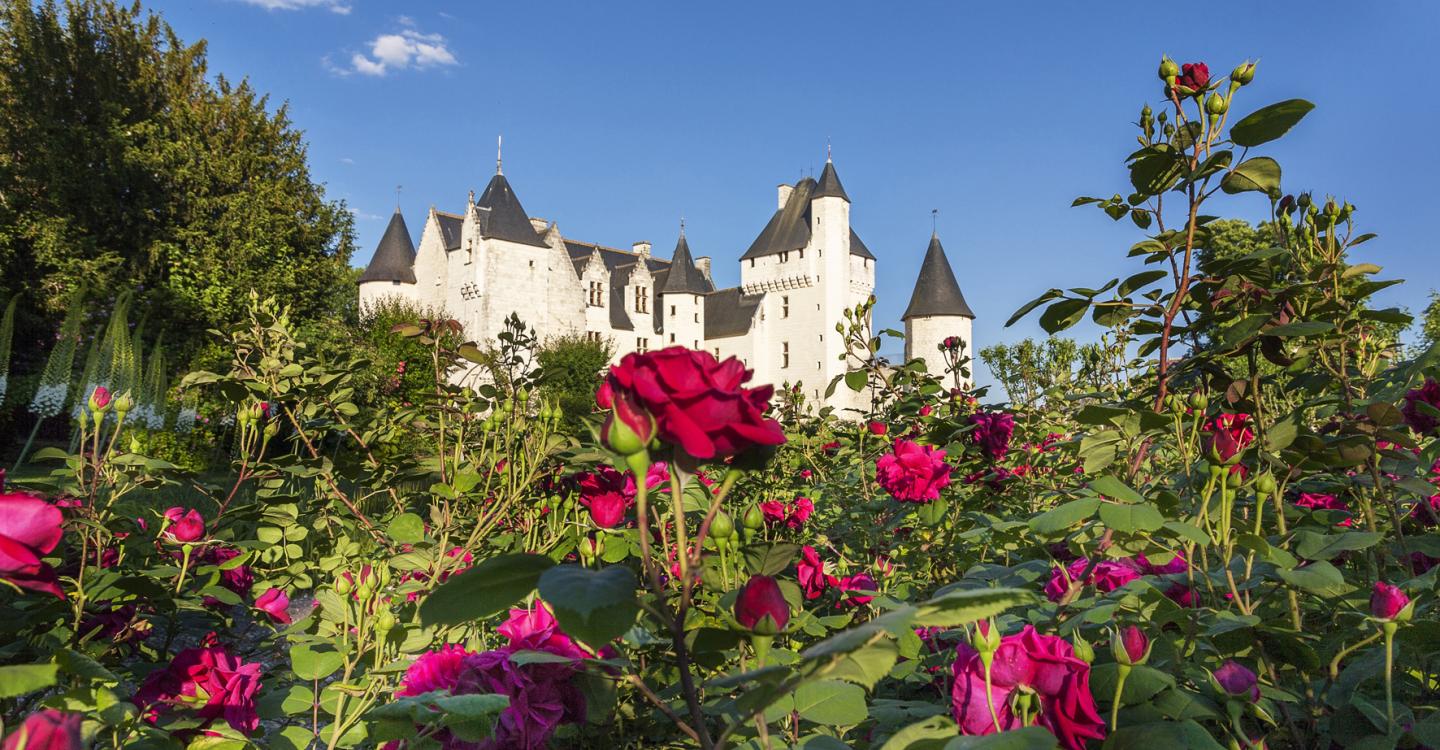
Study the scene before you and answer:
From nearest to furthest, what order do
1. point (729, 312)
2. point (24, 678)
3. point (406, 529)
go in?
point (24, 678), point (406, 529), point (729, 312)

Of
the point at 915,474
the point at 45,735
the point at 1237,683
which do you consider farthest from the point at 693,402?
the point at 915,474

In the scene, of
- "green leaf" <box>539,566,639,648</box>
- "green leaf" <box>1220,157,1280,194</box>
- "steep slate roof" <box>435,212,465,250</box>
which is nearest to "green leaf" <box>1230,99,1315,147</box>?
"green leaf" <box>1220,157,1280,194</box>

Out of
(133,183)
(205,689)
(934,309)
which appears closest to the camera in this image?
(205,689)

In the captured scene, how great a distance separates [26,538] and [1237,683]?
1.24m

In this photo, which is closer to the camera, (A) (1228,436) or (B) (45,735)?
(B) (45,735)

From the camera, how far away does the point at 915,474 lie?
6.39 feet

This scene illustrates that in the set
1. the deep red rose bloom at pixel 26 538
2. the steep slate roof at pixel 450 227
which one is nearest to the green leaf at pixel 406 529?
the deep red rose bloom at pixel 26 538

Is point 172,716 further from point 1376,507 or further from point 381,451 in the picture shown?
point 1376,507

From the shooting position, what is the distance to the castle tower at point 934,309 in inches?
1550

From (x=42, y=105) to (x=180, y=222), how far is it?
365 cm

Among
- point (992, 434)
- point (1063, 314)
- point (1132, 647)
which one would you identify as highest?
point (1063, 314)

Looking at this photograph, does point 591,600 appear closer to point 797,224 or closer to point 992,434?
point 992,434

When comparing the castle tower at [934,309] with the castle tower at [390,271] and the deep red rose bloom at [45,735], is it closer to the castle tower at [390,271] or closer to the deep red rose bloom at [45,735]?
the castle tower at [390,271]

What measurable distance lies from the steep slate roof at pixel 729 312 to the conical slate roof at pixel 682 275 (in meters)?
2.01
